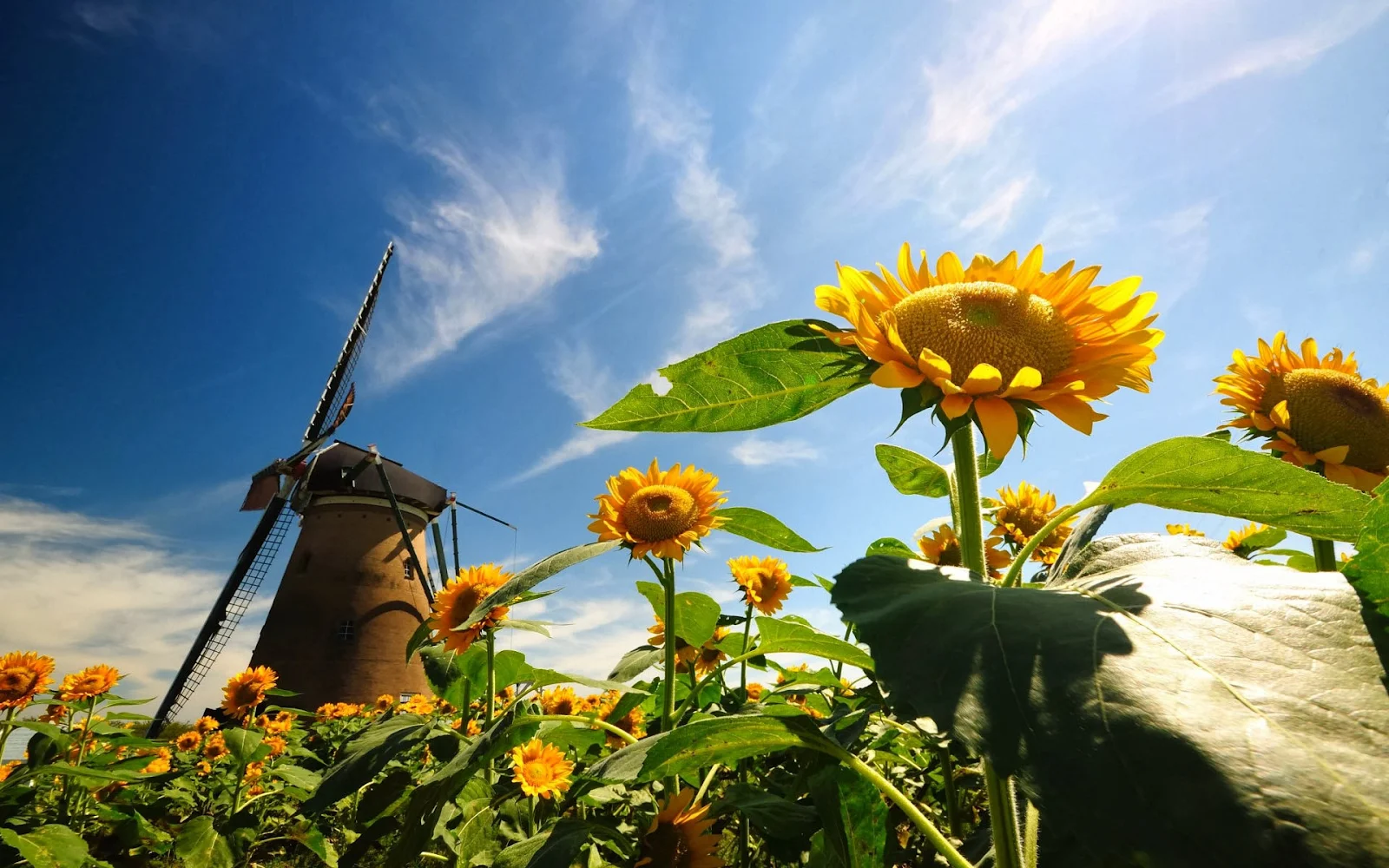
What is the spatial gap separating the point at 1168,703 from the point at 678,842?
1.51 metres

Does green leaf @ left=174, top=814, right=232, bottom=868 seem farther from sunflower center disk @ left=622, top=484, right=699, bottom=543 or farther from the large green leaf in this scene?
the large green leaf

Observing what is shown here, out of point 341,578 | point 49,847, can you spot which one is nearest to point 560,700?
point 49,847

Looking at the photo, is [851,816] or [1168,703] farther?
[851,816]

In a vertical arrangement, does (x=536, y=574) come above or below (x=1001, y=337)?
below

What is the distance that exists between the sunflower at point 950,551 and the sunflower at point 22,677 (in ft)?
16.3

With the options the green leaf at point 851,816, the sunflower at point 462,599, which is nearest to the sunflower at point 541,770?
the sunflower at point 462,599

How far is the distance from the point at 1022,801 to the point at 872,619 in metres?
0.81

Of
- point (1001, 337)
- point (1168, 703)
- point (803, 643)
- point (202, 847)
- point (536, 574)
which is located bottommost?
point (202, 847)

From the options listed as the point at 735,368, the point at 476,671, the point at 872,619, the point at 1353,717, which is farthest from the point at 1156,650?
the point at 476,671

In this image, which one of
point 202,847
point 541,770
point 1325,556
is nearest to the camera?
point 1325,556

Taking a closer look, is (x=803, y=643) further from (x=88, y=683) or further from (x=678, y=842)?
(x=88, y=683)

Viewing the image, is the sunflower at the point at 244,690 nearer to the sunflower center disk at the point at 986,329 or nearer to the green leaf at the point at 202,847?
the green leaf at the point at 202,847

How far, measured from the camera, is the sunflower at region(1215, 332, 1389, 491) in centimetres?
206

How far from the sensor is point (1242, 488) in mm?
1050
